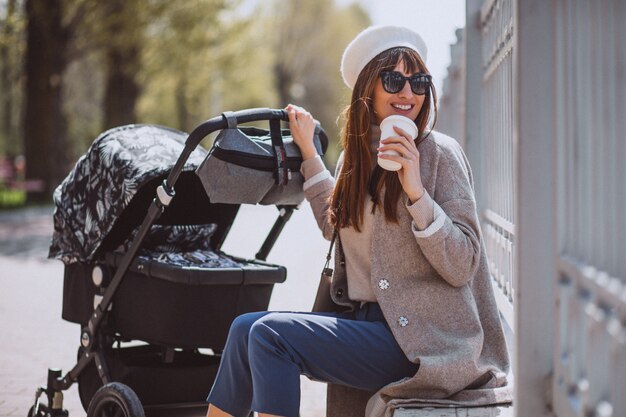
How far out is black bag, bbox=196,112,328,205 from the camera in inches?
138

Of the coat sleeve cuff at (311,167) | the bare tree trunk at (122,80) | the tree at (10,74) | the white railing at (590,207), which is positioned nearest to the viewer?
the white railing at (590,207)

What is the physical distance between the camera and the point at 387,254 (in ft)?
10.1

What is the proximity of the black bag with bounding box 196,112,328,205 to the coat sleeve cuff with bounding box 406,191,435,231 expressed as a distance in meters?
0.81

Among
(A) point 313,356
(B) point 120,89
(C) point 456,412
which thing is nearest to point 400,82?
(A) point 313,356

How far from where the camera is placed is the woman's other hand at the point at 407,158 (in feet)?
9.55

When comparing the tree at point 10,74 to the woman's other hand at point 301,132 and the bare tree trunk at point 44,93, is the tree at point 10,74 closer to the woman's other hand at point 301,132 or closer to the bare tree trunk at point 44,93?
the bare tree trunk at point 44,93

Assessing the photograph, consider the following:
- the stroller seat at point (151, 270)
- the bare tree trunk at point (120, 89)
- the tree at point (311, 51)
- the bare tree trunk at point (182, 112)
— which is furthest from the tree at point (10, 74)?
the stroller seat at point (151, 270)

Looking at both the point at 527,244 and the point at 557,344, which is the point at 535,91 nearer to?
the point at 527,244

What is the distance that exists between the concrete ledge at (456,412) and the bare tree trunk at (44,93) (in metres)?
18.7

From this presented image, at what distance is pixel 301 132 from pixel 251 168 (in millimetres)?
279

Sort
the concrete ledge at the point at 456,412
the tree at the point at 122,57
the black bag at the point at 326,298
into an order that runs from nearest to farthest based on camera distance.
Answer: the concrete ledge at the point at 456,412 < the black bag at the point at 326,298 < the tree at the point at 122,57

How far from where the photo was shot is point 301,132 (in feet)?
12.1

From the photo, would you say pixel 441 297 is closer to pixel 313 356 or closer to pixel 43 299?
pixel 313 356

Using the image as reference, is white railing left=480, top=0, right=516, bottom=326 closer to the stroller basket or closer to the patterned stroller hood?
the stroller basket
